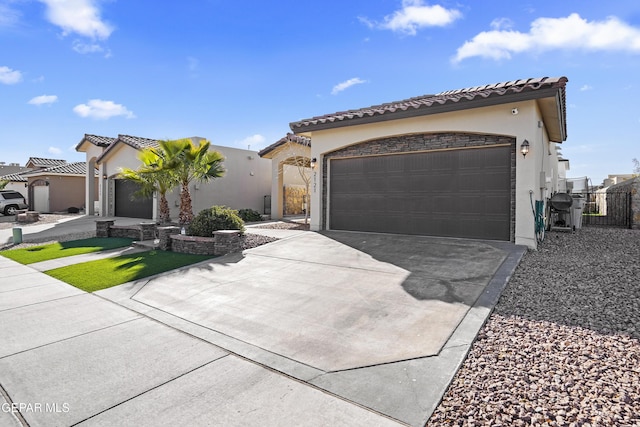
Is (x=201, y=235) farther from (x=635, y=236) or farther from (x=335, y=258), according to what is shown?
(x=635, y=236)

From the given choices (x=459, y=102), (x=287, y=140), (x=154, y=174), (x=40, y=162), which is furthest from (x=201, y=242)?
(x=40, y=162)

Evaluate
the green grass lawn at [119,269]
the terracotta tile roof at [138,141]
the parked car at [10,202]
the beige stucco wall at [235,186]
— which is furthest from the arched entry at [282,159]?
the parked car at [10,202]

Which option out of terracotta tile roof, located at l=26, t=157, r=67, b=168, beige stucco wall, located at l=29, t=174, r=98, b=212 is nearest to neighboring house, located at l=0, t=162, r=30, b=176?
terracotta tile roof, located at l=26, t=157, r=67, b=168

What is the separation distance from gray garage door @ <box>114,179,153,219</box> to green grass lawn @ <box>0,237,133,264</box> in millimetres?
7302

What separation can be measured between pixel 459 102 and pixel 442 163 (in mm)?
1796

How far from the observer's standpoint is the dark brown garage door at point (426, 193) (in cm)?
942

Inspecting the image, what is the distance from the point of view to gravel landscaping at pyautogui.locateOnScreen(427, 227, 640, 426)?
2617 mm

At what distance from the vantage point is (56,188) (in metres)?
27.2

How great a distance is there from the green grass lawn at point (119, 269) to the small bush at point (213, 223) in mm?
850

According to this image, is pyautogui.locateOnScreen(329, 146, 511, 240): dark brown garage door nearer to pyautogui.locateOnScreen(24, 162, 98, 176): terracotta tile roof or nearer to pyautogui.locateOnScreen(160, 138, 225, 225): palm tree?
pyautogui.locateOnScreen(160, 138, 225, 225): palm tree

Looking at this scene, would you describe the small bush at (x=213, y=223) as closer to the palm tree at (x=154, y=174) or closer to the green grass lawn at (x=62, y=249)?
the green grass lawn at (x=62, y=249)

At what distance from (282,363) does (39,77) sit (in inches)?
676

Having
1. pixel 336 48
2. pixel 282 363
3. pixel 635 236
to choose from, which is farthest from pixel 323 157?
pixel 635 236

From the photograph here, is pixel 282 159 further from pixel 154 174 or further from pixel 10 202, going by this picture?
pixel 10 202
